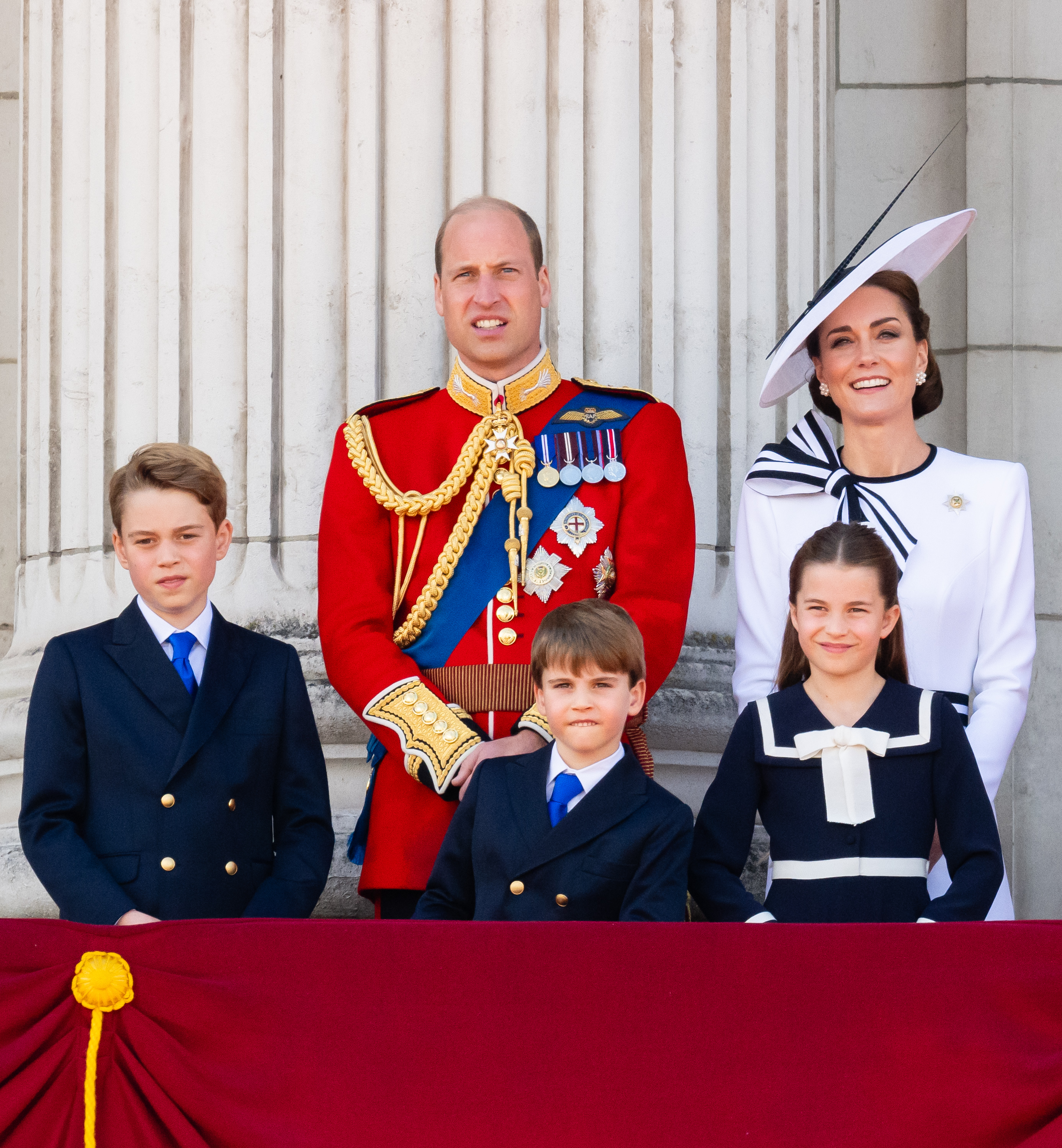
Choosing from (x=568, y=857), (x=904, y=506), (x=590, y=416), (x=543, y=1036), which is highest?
(x=590, y=416)

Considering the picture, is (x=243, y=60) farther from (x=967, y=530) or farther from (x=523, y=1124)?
(x=523, y=1124)

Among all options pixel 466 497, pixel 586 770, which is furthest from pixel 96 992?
A: pixel 466 497

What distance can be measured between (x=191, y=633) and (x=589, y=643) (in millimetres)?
690

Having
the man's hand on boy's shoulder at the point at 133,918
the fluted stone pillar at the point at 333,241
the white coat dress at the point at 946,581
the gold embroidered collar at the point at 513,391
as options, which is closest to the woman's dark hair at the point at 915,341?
the white coat dress at the point at 946,581

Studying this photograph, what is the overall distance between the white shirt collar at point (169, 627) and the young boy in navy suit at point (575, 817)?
0.53 metres

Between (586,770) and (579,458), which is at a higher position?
(579,458)

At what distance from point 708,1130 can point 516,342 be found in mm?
1643

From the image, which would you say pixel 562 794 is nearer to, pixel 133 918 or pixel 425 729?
pixel 425 729

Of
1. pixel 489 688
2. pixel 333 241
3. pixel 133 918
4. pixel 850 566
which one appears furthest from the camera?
pixel 333 241

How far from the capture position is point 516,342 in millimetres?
3393

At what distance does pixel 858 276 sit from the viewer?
3330 millimetres

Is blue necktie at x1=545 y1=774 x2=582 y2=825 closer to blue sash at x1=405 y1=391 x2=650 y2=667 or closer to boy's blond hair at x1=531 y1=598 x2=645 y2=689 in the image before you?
boy's blond hair at x1=531 y1=598 x2=645 y2=689

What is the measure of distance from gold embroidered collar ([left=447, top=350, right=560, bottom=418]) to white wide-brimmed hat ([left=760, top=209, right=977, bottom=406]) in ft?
1.41

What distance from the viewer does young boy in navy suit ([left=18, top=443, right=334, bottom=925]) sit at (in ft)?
9.27
